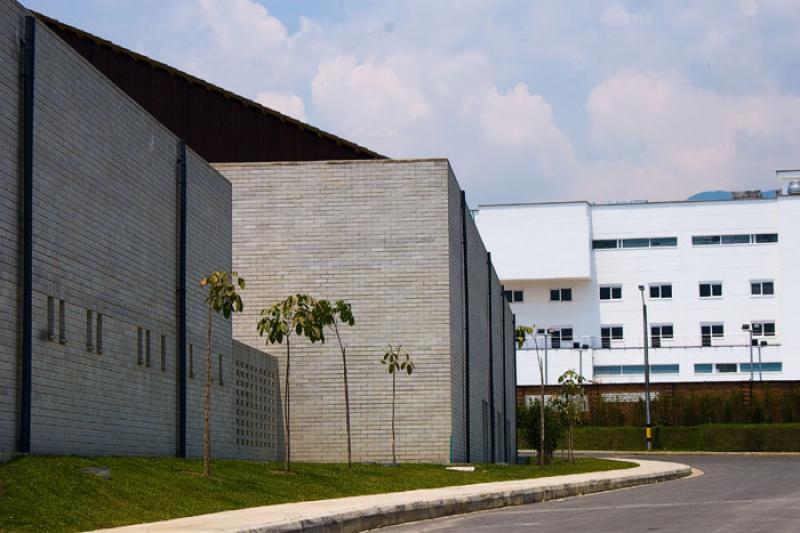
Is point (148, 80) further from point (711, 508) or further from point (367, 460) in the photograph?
point (711, 508)

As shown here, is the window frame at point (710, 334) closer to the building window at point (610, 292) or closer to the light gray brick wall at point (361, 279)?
the building window at point (610, 292)

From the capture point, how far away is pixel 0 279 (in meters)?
18.5

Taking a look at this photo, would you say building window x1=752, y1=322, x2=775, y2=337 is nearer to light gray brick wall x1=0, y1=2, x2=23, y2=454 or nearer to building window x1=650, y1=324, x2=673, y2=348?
building window x1=650, y1=324, x2=673, y2=348

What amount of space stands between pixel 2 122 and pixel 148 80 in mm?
19751

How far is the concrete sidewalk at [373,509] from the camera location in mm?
15258

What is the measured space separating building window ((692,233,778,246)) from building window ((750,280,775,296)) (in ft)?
9.75

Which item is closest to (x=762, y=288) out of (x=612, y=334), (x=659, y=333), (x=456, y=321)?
(x=659, y=333)

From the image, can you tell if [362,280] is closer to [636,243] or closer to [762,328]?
[636,243]

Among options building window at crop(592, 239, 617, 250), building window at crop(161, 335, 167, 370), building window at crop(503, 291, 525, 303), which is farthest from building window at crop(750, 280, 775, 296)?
building window at crop(161, 335, 167, 370)

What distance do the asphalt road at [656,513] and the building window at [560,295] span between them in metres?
64.6

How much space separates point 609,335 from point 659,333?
3642mm

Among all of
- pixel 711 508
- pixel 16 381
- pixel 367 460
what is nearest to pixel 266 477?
pixel 16 381

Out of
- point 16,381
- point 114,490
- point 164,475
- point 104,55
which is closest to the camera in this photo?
point 114,490

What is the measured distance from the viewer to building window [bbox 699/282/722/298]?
304 ft
